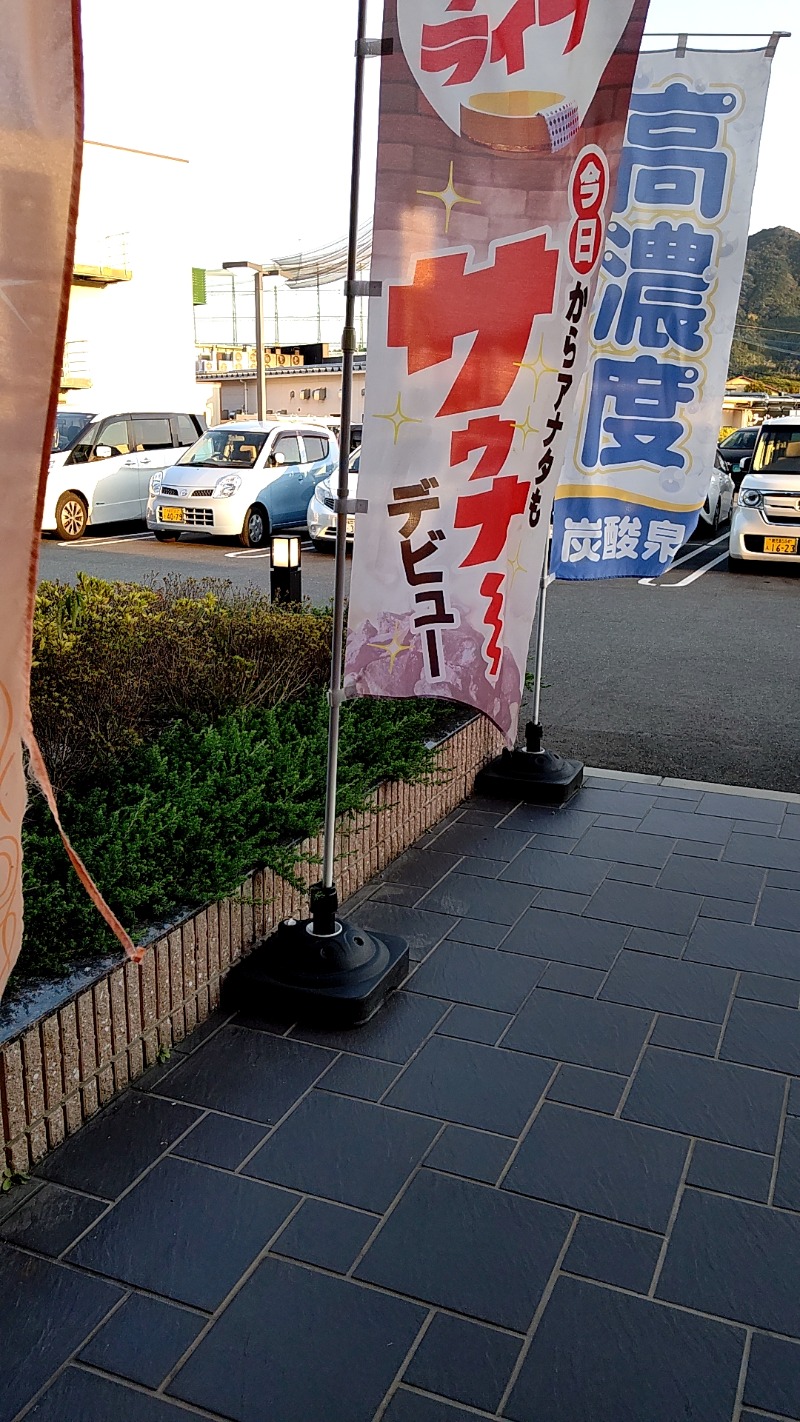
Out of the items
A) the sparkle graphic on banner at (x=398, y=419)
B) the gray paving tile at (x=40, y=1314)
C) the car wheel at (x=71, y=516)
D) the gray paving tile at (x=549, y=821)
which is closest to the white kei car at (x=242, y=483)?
the car wheel at (x=71, y=516)

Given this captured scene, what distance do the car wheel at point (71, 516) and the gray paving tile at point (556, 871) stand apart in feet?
40.8

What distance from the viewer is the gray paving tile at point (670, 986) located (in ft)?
11.9

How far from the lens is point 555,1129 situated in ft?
9.82

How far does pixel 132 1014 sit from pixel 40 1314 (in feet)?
2.78

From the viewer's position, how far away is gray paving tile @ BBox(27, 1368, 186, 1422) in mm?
2109

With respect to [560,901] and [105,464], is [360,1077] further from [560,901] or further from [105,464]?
[105,464]

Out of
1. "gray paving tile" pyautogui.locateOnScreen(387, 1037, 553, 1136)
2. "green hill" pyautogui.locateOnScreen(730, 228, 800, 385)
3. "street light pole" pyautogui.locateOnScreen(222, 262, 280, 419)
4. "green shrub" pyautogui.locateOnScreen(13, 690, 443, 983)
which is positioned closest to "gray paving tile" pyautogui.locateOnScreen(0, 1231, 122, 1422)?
"green shrub" pyautogui.locateOnScreen(13, 690, 443, 983)

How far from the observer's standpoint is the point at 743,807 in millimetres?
5488

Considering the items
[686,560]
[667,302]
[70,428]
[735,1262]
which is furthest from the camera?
[70,428]

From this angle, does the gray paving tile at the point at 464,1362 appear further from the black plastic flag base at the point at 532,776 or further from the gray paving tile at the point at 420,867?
the black plastic flag base at the point at 532,776

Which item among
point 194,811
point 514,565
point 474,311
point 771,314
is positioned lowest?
point 194,811

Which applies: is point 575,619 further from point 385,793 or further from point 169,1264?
point 169,1264

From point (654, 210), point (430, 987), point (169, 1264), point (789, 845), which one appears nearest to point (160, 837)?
point (430, 987)

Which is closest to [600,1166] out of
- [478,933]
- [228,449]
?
[478,933]
